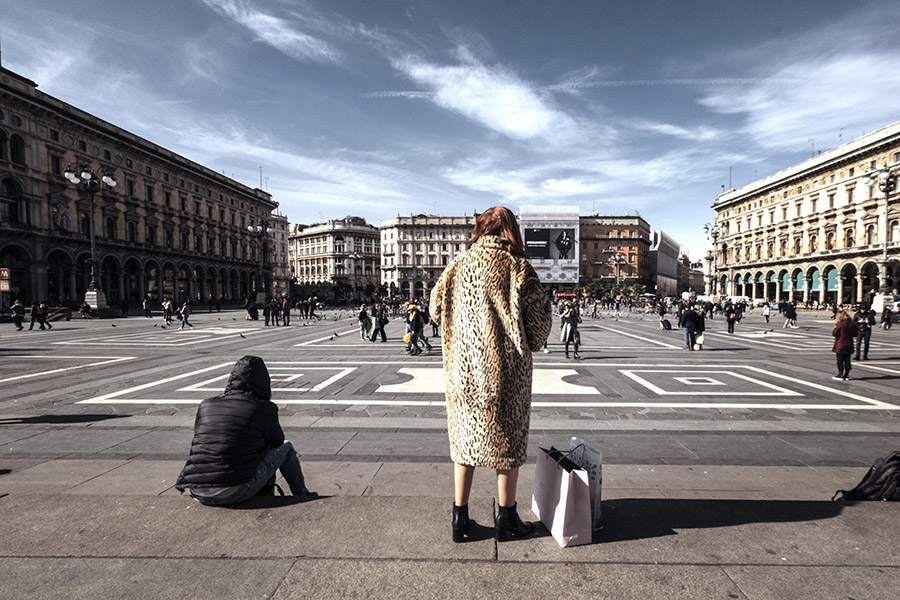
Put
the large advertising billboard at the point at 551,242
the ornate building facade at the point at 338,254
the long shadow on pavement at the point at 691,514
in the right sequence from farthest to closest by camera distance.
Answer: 1. the ornate building facade at the point at 338,254
2. the large advertising billboard at the point at 551,242
3. the long shadow on pavement at the point at 691,514

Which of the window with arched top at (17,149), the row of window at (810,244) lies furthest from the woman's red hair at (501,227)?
the row of window at (810,244)

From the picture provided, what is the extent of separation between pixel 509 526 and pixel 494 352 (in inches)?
38.5

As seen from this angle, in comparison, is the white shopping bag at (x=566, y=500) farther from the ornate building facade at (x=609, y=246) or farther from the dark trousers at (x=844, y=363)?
the ornate building facade at (x=609, y=246)

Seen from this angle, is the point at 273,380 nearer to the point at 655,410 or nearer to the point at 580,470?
the point at 655,410

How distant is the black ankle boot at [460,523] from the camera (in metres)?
2.48

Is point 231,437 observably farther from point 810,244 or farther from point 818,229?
point 810,244

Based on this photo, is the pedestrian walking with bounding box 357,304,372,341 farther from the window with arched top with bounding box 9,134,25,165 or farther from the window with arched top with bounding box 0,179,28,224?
the window with arched top with bounding box 9,134,25,165

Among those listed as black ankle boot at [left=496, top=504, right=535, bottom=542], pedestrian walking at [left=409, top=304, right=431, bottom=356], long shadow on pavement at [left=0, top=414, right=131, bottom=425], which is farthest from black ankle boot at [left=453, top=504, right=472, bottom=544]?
pedestrian walking at [left=409, top=304, right=431, bottom=356]

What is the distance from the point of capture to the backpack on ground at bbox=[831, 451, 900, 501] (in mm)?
2963

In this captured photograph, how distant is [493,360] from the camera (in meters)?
2.42

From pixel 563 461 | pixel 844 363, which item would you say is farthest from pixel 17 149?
pixel 844 363

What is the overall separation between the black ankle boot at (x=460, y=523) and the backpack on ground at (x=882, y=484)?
245cm

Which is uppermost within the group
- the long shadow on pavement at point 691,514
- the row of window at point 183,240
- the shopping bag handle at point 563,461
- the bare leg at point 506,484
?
the row of window at point 183,240

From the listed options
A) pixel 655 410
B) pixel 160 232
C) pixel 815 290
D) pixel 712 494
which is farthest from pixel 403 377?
pixel 815 290
